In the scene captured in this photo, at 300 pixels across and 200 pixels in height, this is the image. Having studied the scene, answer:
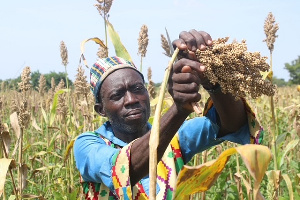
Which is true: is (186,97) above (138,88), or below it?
below

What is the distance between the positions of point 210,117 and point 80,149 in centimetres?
53

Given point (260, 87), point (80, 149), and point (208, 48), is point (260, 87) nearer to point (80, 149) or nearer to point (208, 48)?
point (208, 48)

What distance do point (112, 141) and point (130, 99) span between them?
236 mm

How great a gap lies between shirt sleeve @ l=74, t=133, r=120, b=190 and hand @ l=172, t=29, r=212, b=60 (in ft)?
1.50

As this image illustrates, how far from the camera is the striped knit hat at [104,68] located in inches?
76.1

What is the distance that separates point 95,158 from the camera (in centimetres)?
153

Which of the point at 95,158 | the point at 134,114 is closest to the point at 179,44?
the point at 95,158

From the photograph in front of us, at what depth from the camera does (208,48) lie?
107cm

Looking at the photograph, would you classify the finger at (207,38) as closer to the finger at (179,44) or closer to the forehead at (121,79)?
the finger at (179,44)

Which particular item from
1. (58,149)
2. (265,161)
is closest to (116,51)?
(265,161)

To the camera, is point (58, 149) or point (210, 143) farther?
point (58, 149)

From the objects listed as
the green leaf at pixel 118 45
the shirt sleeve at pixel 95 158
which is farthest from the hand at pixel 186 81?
the green leaf at pixel 118 45

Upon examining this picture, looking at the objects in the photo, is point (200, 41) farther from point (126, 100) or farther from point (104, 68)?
point (104, 68)

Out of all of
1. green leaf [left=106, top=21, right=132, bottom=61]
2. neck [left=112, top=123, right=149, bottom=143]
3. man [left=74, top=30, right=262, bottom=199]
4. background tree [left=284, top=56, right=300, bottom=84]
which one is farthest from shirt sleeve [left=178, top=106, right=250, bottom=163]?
background tree [left=284, top=56, right=300, bottom=84]
